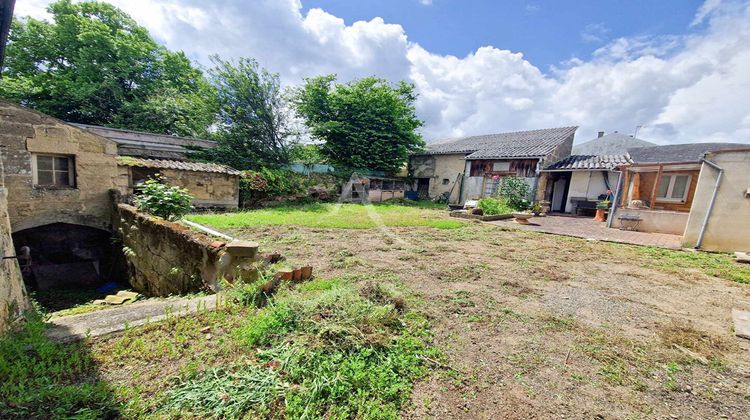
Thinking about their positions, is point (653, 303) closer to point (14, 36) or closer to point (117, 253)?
point (117, 253)

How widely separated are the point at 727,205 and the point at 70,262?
1580cm

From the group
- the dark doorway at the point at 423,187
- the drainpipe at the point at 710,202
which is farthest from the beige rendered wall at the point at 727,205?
the dark doorway at the point at 423,187

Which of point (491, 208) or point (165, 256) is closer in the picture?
point (165, 256)

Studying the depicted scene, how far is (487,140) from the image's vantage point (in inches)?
778

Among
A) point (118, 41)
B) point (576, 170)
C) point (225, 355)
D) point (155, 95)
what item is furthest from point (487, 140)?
point (118, 41)

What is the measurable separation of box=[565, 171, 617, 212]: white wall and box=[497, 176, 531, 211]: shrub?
2382 millimetres

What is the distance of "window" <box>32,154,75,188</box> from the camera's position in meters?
5.85

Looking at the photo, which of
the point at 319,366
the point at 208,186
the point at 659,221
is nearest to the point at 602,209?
the point at 659,221

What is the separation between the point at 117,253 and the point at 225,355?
6771 millimetres

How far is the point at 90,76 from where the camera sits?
15469mm

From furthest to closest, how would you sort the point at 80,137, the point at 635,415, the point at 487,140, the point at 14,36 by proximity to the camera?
1. the point at 487,140
2. the point at 14,36
3. the point at 80,137
4. the point at 635,415

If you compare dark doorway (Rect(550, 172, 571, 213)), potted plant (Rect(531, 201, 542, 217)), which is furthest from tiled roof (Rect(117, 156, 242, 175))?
dark doorway (Rect(550, 172, 571, 213))

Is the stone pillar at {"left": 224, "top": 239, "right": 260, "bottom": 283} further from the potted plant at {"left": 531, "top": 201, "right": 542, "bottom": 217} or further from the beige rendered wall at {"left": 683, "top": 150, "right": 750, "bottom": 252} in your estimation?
the potted plant at {"left": 531, "top": 201, "right": 542, "bottom": 217}

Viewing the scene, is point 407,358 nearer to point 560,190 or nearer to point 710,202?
point 710,202
